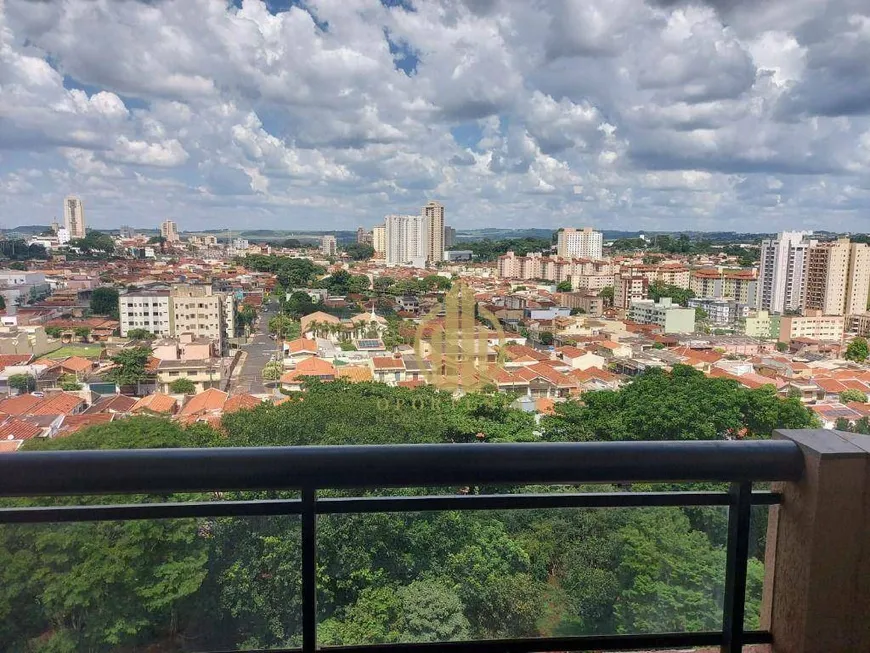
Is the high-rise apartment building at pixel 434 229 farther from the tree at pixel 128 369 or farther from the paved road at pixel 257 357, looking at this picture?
the tree at pixel 128 369

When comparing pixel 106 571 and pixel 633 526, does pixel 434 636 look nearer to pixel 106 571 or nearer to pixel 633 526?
pixel 633 526

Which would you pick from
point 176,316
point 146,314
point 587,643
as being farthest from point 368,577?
point 146,314

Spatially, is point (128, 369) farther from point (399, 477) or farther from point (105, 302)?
point (399, 477)

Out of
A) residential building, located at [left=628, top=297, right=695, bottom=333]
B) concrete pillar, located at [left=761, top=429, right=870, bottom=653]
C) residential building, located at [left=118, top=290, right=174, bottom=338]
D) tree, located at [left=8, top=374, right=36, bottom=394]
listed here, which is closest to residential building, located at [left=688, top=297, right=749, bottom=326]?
residential building, located at [left=628, top=297, right=695, bottom=333]

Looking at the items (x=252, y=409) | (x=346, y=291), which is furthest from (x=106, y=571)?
(x=346, y=291)

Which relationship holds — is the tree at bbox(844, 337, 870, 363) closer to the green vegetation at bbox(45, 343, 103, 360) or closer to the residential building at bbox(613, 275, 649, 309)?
the residential building at bbox(613, 275, 649, 309)
